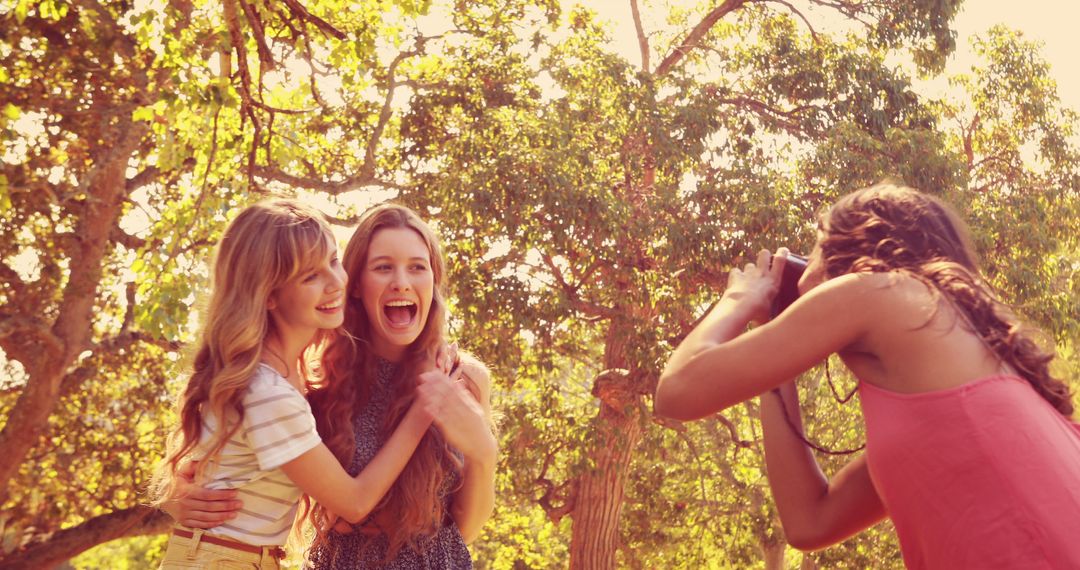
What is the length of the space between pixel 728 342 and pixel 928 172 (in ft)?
39.3

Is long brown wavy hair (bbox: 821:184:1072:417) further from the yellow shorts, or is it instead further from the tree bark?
the tree bark

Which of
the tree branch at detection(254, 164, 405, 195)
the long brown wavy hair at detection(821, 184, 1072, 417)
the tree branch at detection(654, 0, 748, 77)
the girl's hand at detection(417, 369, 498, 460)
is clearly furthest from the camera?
the tree branch at detection(654, 0, 748, 77)

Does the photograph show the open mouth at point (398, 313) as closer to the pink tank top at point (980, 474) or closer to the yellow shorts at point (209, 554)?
the yellow shorts at point (209, 554)

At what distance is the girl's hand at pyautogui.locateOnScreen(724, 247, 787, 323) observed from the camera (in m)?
2.35

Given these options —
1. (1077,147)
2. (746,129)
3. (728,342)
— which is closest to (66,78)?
(746,129)

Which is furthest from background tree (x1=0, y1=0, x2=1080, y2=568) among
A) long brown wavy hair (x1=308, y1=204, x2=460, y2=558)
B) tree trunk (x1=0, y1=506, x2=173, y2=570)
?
long brown wavy hair (x1=308, y1=204, x2=460, y2=558)

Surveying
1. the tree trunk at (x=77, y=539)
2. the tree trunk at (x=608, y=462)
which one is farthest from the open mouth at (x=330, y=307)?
the tree trunk at (x=77, y=539)

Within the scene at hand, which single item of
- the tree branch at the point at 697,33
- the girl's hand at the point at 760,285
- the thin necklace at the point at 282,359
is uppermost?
the tree branch at the point at 697,33

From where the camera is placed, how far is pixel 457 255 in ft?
39.9

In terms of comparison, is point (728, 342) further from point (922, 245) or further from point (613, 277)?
point (613, 277)

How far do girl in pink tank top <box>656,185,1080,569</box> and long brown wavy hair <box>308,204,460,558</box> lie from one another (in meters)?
0.96

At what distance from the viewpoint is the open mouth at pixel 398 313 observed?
314 cm

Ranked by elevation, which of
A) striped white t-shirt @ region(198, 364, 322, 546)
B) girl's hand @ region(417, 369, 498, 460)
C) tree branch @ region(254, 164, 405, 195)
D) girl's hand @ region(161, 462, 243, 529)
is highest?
tree branch @ region(254, 164, 405, 195)

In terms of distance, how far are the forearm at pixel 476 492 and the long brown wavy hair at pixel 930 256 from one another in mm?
1066
